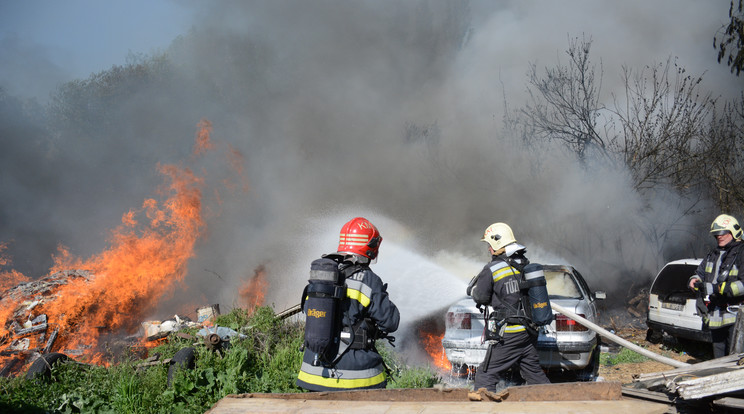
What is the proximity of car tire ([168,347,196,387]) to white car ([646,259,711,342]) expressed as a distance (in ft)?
21.0

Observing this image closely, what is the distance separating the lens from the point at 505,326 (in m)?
3.91

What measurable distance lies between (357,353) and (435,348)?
3822mm

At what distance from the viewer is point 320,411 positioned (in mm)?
2029

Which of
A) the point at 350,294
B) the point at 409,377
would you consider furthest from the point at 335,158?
the point at 350,294

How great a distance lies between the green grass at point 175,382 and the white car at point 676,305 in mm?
4046

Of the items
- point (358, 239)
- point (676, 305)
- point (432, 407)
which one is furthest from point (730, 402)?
point (676, 305)

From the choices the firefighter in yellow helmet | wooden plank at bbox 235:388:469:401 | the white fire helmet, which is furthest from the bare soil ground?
wooden plank at bbox 235:388:469:401

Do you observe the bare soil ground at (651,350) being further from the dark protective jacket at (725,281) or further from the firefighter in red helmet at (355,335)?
the firefighter in red helmet at (355,335)

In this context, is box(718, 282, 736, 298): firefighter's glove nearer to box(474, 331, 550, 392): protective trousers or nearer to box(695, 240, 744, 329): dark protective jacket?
box(695, 240, 744, 329): dark protective jacket

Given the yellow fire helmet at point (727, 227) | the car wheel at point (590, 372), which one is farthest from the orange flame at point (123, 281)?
the yellow fire helmet at point (727, 227)

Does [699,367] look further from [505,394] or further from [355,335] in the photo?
[355,335]

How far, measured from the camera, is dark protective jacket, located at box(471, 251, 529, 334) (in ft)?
13.0

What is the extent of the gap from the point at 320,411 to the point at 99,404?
9.27 feet

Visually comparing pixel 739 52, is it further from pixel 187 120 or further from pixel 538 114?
pixel 187 120
